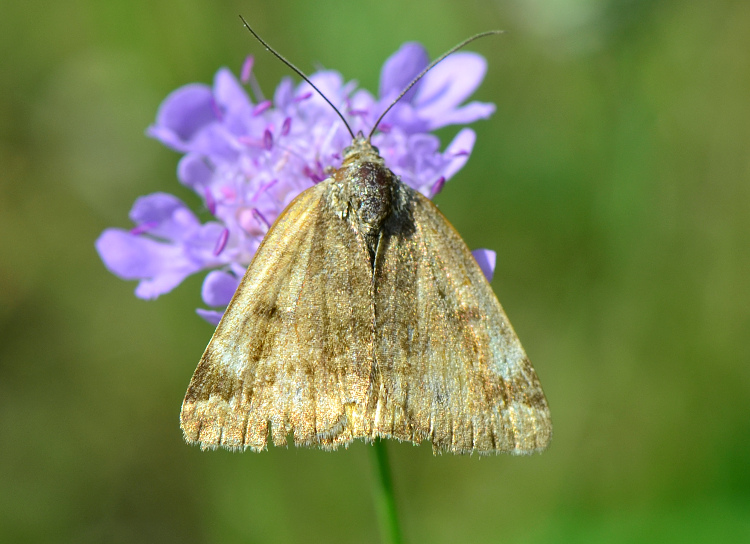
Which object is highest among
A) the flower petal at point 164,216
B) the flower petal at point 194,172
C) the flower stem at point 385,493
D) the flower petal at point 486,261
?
the flower petal at point 194,172

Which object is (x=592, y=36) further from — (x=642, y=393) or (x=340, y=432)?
(x=340, y=432)

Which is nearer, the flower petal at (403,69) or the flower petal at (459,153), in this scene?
the flower petal at (459,153)

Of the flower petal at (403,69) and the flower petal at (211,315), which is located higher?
the flower petal at (403,69)

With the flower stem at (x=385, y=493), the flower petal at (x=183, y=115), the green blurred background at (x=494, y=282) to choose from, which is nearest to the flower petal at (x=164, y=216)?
the flower petal at (x=183, y=115)

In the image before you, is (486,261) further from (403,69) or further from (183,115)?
(183,115)

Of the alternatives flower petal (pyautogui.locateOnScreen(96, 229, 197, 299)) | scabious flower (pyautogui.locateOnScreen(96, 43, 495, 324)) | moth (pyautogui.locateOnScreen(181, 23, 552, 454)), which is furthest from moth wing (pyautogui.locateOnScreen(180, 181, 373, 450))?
flower petal (pyautogui.locateOnScreen(96, 229, 197, 299))

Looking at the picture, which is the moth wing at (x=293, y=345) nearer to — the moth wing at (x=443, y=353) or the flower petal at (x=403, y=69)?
the moth wing at (x=443, y=353)

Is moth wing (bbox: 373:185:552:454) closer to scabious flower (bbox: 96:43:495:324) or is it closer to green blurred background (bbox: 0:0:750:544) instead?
scabious flower (bbox: 96:43:495:324)
